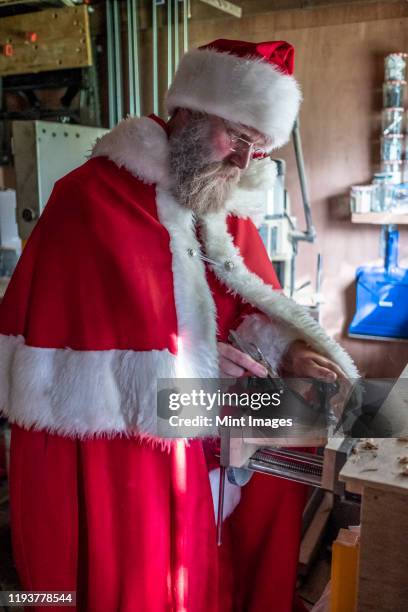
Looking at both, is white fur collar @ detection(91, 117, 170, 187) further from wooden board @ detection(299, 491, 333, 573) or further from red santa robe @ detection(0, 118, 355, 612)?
wooden board @ detection(299, 491, 333, 573)

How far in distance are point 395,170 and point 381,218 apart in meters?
0.26

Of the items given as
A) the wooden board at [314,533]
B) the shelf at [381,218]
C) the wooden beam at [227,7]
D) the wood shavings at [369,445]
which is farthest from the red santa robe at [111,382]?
the wooden beam at [227,7]

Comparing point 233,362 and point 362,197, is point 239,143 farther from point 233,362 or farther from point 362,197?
point 362,197

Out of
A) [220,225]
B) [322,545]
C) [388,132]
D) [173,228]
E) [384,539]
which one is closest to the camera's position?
[384,539]

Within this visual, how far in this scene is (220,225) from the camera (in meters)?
1.44

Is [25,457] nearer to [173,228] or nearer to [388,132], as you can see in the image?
[173,228]

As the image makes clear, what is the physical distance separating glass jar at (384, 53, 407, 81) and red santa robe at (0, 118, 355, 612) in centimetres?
204

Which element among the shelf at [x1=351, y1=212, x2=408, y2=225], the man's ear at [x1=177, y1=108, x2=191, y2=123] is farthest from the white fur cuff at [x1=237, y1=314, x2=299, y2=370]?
the shelf at [x1=351, y1=212, x2=408, y2=225]

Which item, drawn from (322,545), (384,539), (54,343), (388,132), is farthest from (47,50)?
(384,539)

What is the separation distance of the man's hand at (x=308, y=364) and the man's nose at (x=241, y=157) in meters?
0.45

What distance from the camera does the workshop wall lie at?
9.91ft

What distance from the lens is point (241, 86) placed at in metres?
1.30

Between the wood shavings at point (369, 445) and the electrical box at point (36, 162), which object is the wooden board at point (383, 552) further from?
the electrical box at point (36, 162)

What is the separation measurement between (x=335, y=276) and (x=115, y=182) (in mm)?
2310
